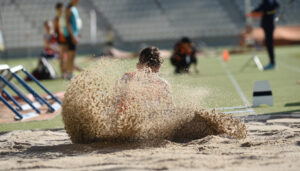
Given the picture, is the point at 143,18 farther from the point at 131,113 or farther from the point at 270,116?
the point at 131,113

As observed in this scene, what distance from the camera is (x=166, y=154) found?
4805mm

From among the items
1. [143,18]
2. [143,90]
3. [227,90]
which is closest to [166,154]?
[143,90]

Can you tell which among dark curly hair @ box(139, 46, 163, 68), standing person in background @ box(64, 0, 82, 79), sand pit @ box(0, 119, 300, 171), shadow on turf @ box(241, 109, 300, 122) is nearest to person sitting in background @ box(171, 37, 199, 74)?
standing person in background @ box(64, 0, 82, 79)

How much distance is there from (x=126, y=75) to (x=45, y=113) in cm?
335

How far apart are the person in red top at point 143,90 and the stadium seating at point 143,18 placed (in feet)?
95.0

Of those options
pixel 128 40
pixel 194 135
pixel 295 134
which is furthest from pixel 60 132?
pixel 128 40

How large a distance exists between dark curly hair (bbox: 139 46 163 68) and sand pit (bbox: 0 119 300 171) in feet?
3.12

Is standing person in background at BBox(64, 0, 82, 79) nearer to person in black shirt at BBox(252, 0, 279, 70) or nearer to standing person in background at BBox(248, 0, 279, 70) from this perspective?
standing person in background at BBox(248, 0, 279, 70)

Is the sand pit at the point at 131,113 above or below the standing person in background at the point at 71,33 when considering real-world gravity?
below

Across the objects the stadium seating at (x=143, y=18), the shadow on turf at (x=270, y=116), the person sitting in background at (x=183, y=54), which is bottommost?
the shadow on turf at (x=270, y=116)

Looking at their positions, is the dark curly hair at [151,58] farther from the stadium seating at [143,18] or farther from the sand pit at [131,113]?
the stadium seating at [143,18]

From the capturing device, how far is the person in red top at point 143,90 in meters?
5.51

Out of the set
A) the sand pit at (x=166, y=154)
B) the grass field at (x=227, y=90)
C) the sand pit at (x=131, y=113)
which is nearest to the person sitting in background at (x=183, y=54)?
the grass field at (x=227, y=90)

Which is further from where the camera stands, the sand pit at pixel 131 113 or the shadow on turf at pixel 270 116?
the shadow on turf at pixel 270 116
